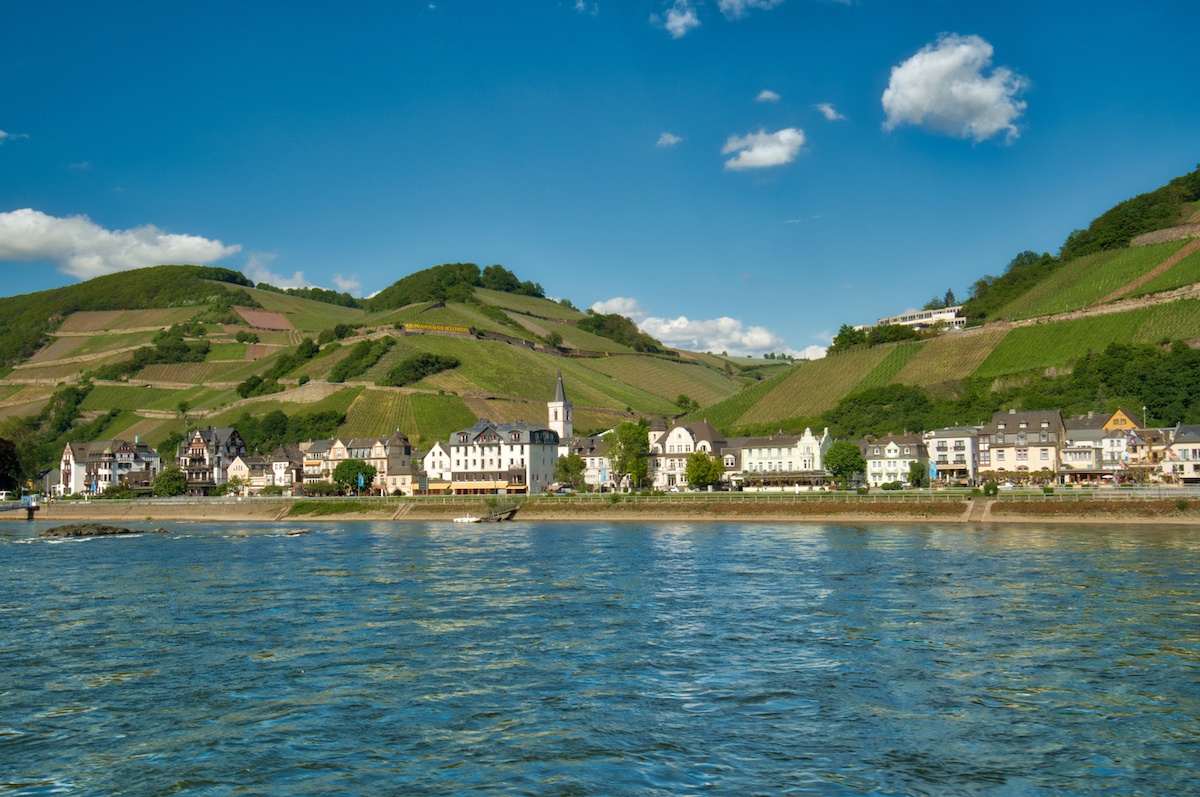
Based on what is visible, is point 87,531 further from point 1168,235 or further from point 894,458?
point 1168,235

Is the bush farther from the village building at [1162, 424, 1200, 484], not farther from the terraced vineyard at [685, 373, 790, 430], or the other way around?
the village building at [1162, 424, 1200, 484]

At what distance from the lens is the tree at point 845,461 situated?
101500 mm

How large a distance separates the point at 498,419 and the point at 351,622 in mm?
118492

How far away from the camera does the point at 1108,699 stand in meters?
22.4

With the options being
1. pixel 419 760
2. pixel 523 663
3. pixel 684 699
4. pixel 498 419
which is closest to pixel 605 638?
pixel 523 663

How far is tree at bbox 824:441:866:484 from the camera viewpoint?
10150 cm

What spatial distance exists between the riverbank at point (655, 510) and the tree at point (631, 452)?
1743cm

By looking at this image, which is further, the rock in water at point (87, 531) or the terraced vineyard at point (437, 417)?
the terraced vineyard at point (437, 417)

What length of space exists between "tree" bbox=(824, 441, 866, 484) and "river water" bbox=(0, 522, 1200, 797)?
171ft

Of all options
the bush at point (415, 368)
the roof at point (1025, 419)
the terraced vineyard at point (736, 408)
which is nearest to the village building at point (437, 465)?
the bush at point (415, 368)

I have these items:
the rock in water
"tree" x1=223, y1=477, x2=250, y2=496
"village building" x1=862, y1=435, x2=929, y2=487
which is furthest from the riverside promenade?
"village building" x1=862, y1=435, x2=929, y2=487

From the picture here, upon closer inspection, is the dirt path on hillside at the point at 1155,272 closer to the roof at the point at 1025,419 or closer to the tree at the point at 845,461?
the roof at the point at 1025,419

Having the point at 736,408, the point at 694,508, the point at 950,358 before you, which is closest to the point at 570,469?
the point at 694,508

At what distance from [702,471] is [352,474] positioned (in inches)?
1791
